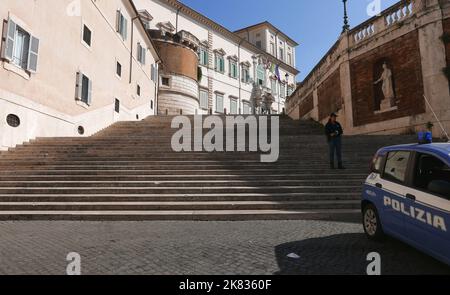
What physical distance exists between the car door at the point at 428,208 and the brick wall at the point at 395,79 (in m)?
11.5

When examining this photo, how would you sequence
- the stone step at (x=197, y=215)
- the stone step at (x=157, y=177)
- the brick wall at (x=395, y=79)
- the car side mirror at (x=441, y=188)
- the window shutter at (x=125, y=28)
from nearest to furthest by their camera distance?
1. the car side mirror at (x=441, y=188)
2. the stone step at (x=197, y=215)
3. the stone step at (x=157, y=177)
4. the brick wall at (x=395, y=79)
5. the window shutter at (x=125, y=28)

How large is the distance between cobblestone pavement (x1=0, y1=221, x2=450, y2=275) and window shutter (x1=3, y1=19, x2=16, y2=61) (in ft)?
24.0

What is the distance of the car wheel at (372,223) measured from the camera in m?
4.71

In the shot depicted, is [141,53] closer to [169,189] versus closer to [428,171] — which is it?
[169,189]

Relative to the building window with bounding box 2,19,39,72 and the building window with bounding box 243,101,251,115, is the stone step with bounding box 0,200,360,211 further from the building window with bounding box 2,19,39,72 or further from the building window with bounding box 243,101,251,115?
the building window with bounding box 243,101,251,115

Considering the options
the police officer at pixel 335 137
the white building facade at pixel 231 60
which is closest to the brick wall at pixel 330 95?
the police officer at pixel 335 137

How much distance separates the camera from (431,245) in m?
3.53

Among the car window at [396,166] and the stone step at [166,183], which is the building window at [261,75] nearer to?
the stone step at [166,183]

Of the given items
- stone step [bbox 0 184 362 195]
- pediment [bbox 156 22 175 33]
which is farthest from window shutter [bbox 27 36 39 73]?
pediment [bbox 156 22 175 33]

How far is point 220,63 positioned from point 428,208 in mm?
45430

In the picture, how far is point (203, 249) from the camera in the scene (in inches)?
183

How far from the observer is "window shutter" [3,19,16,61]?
11016mm

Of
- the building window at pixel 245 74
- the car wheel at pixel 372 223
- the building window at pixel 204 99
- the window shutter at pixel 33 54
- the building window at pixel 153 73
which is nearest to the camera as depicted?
the car wheel at pixel 372 223

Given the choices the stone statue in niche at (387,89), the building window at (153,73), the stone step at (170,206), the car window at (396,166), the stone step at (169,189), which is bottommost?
the stone step at (170,206)
